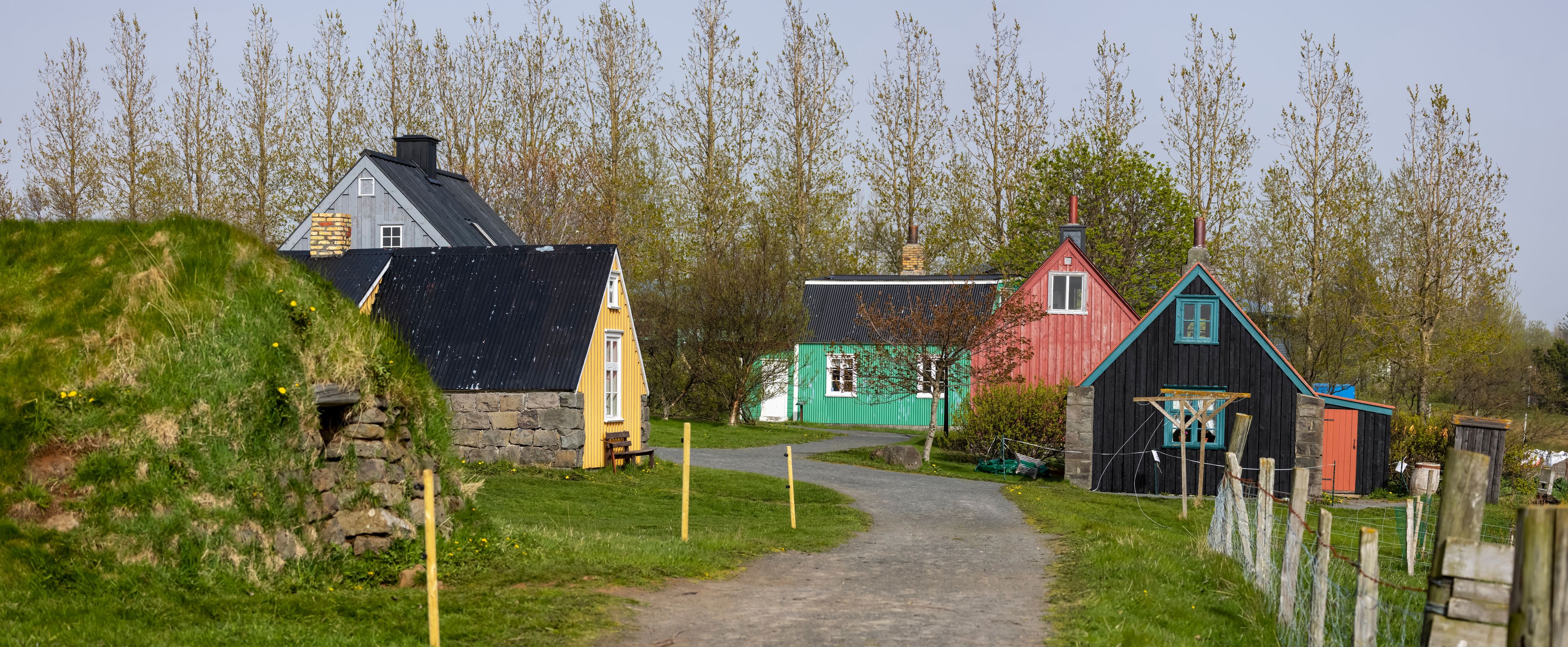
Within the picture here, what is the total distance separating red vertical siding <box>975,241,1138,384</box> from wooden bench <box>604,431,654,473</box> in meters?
17.2

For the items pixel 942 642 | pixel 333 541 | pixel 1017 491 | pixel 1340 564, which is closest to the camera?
pixel 942 642

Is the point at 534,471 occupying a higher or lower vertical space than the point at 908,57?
lower

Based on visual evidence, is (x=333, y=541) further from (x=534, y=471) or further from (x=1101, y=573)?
(x=534, y=471)

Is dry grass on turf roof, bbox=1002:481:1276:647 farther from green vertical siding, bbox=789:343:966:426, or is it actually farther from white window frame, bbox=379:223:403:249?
green vertical siding, bbox=789:343:966:426

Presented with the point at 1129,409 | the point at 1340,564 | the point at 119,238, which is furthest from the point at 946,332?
the point at 119,238

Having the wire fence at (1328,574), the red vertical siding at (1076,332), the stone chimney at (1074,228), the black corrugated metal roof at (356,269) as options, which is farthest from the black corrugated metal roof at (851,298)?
the wire fence at (1328,574)

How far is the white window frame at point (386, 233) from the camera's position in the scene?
36156 mm

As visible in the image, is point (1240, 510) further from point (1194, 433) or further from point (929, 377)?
point (929, 377)

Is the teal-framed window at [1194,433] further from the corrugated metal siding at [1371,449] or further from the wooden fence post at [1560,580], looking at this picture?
the wooden fence post at [1560,580]

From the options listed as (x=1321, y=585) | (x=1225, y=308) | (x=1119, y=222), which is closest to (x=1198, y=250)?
(x=1225, y=308)

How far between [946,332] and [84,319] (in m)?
24.3

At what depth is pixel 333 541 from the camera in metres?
11.2

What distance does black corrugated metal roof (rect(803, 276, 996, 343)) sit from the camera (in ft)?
146

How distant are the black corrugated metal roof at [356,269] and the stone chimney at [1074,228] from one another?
70.2ft
